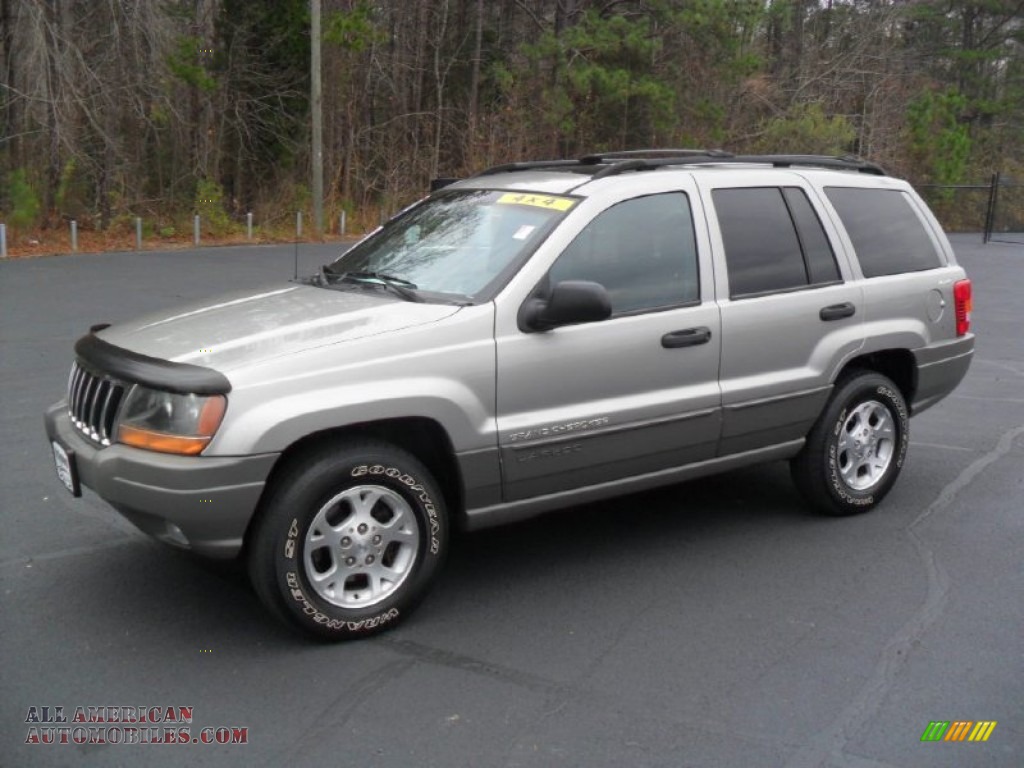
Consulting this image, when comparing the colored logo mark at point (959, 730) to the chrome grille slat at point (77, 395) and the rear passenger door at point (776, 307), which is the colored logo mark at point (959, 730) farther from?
the chrome grille slat at point (77, 395)

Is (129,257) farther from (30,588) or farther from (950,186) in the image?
(950,186)

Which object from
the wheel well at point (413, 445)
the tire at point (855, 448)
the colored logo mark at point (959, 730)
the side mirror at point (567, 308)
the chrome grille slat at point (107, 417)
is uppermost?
the side mirror at point (567, 308)

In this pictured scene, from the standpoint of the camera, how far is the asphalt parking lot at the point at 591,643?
355 cm

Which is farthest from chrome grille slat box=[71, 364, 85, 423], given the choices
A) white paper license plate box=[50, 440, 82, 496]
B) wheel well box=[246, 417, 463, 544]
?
wheel well box=[246, 417, 463, 544]

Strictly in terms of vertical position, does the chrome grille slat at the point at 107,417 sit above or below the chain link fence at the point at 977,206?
above

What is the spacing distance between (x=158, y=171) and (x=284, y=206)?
3.32 metres

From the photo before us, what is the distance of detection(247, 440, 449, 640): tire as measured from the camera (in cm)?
402

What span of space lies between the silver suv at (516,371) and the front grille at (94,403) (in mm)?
12

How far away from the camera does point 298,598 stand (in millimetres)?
4066

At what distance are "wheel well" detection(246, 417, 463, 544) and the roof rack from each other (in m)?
1.53

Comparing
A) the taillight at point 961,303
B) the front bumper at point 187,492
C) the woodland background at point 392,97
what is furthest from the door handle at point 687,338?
the woodland background at point 392,97

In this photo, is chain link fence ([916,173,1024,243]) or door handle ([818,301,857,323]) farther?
chain link fence ([916,173,1024,243])

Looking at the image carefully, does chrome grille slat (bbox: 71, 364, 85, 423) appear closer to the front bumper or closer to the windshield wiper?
the front bumper

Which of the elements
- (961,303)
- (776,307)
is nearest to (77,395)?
(776,307)
